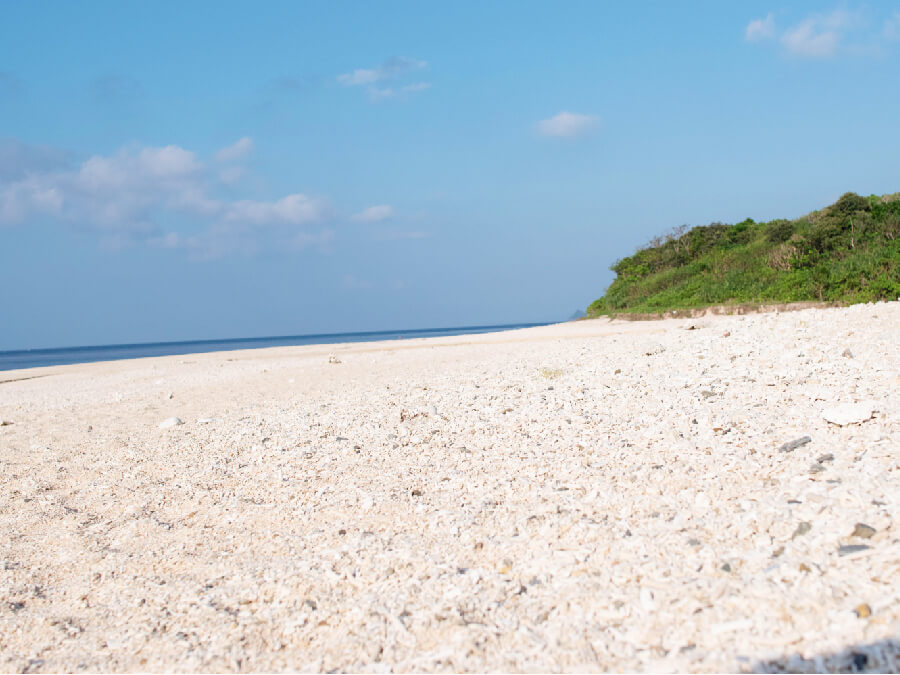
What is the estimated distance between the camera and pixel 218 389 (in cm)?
1081

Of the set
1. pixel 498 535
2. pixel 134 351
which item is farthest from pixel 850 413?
pixel 134 351

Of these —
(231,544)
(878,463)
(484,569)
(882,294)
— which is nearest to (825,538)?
(878,463)

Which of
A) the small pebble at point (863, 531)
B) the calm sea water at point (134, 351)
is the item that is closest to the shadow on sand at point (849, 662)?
the small pebble at point (863, 531)

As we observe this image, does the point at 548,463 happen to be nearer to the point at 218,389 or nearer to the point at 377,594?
the point at 377,594

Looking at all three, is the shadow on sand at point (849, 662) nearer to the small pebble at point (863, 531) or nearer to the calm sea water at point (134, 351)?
the small pebble at point (863, 531)

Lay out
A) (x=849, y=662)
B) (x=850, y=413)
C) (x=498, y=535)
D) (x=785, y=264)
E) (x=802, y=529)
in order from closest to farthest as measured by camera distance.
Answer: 1. (x=849, y=662)
2. (x=802, y=529)
3. (x=498, y=535)
4. (x=850, y=413)
5. (x=785, y=264)

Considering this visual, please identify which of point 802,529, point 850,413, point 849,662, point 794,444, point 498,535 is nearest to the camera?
point 849,662

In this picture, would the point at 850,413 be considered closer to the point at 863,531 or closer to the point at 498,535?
the point at 863,531

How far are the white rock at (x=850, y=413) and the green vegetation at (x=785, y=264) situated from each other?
1311 centimetres

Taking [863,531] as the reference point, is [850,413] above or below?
above

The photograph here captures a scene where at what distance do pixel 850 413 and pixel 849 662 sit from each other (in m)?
2.46

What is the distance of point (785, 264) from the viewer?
19.3 m

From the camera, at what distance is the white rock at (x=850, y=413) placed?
3.88 metres

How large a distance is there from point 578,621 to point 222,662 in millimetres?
1411
